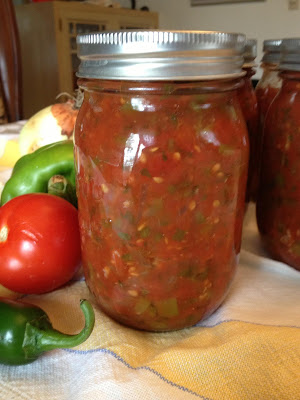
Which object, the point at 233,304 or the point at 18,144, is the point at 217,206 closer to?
the point at 233,304

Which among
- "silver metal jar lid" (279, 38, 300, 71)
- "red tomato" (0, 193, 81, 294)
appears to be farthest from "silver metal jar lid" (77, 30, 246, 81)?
"red tomato" (0, 193, 81, 294)

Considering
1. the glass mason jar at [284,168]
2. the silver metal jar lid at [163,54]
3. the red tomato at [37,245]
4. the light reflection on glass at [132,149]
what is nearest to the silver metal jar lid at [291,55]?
the glass mason jar at [284,168]

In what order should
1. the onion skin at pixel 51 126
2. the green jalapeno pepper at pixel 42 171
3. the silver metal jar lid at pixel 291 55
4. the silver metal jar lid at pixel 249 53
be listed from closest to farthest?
the silver metal jar lid at pixel 291 55, the silver metal jar lid at pixel 249 53, the green jalapeno pepper at pixel 42 171, the onion skin at pixel 51 126

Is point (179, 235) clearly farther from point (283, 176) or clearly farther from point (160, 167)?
point (283, 176)

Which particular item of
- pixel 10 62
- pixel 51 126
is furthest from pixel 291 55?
pixel 10 62

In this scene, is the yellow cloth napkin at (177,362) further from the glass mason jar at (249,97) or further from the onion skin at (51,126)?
the onion skin at (51,126)
